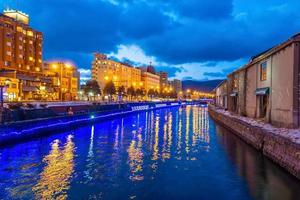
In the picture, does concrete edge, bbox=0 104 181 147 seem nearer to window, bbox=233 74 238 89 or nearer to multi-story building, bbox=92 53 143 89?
window, bbox=233 74 238 89

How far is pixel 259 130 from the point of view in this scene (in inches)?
942

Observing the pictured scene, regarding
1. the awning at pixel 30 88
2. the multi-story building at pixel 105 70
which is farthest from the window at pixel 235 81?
the multi-story building at pixel 105 70

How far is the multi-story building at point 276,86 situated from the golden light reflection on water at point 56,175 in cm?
1585

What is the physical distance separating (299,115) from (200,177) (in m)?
10.2

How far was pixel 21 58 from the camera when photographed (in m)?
103

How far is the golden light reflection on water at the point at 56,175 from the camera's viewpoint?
1448cm

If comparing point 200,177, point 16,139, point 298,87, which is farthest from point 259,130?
point 16,139

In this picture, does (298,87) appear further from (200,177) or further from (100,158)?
(100,158)

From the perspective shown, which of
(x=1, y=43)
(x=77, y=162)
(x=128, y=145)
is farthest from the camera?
(x=1, y=43)

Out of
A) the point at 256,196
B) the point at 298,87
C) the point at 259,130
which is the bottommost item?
the point at 256,196

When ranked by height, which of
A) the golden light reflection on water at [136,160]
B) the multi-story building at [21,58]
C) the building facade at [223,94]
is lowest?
the golden light reflection on water at [136,160]

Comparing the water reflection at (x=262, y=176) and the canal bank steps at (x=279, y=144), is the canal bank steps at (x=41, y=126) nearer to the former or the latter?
the water reflection at (x=262, y=176)

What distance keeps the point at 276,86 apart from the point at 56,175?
2008cm

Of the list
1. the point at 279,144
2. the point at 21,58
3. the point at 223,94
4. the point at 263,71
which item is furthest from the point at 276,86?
the point at 21,58
